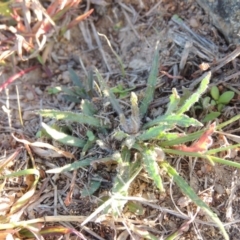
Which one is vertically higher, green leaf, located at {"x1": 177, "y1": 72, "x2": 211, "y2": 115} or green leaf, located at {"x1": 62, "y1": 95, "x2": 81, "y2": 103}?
→ green leaf, located at {"x1": 177, "y1": 72, "x2": 211, "y2": 115}

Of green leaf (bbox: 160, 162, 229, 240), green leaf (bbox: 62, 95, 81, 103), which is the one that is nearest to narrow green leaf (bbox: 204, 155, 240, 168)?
green leaf (bbox: 160, 162, 229, 240)

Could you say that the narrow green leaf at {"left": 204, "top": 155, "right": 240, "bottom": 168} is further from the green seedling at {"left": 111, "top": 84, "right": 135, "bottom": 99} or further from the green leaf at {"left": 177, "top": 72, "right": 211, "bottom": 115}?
the green seedling at {"left": 111, "top": 84, "right": 135, "bottom": 99}

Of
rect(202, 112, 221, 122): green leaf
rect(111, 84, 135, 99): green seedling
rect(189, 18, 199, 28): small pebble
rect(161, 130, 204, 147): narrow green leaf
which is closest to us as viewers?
rect(161, 130, 204, 147): narrow green leaf

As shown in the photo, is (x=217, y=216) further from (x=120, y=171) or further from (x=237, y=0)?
(x=237, y=0)

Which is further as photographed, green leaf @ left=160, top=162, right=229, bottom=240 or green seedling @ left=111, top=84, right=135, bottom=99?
green seedling @ left=111, top=84, right=135, bottom=99

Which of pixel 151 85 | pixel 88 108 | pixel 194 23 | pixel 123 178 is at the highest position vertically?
pixel 194 23

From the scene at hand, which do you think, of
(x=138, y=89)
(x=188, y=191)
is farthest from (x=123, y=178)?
(x=138, y=89)

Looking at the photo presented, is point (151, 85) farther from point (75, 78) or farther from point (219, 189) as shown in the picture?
point (219, 189)
